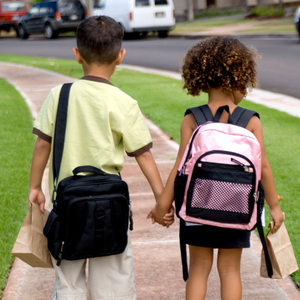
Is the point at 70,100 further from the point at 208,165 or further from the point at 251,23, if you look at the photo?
the point at 251,23

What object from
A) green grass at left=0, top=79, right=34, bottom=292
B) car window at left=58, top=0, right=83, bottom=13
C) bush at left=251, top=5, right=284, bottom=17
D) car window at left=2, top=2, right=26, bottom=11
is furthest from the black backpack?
car window at left=2, top=2, right=26, bottom=11

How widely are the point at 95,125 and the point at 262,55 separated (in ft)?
43.3

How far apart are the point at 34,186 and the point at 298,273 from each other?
177cm

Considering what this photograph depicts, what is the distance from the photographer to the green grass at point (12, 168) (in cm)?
371

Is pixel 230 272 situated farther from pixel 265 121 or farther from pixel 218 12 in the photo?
pixel 218 12

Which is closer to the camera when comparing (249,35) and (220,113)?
(220,113)

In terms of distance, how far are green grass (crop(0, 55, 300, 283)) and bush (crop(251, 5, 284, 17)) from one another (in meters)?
18.2

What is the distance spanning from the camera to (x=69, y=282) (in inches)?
92.7

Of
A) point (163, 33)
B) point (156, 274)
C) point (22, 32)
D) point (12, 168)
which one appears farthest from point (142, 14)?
point (156, 274)

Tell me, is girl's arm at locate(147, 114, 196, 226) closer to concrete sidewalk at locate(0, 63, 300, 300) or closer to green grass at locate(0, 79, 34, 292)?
concrete sidewalk at locate(0, 63, 300, 300)

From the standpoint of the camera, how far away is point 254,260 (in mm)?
3412

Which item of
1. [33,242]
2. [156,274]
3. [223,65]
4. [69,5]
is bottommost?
[156,274]

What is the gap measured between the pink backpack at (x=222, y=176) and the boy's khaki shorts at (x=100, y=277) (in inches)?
16.0

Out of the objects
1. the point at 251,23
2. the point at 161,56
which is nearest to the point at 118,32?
the point at 161,56
